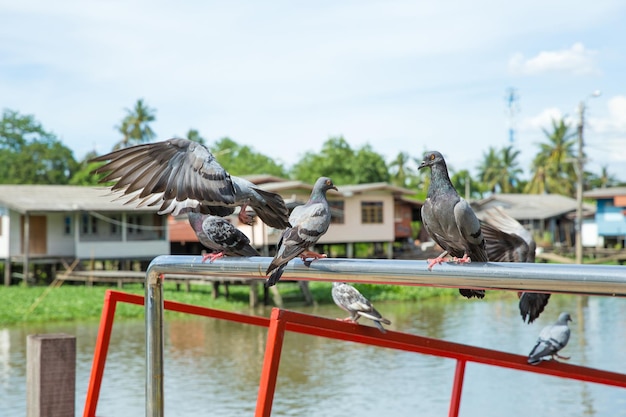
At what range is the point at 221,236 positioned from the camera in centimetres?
394

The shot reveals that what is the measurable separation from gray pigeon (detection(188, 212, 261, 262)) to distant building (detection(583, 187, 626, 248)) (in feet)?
151

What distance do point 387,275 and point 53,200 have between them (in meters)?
31.6

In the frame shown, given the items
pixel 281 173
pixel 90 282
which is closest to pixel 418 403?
pixel 90 282

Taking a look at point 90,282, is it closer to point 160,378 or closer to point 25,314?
point 25,314

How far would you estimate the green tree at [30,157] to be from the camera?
51438mm

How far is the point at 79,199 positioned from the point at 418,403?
21768 millimetres

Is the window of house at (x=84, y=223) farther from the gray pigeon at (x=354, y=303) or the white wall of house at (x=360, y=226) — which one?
the gray pigeon at (x=354, y=303)

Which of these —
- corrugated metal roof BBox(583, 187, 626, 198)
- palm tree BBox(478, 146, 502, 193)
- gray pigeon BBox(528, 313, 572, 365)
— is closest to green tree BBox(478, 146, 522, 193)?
palm tree BBox(478, 146, 502, 193)

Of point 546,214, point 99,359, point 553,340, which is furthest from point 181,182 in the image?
point 546,214

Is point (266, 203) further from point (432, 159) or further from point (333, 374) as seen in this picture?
point (333, 374)

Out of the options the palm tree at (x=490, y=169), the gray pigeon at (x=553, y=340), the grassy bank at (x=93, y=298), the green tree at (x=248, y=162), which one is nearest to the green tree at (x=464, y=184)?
the palm tree at (x=490, y=169)

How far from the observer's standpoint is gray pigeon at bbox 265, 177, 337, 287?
8.84ft

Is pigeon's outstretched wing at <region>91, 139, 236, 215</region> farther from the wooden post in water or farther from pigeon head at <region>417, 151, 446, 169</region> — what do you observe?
the wooden post in water

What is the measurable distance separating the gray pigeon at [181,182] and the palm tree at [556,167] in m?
64.9
